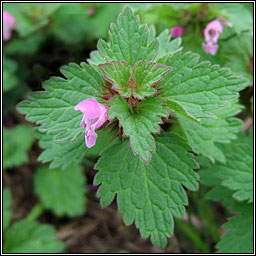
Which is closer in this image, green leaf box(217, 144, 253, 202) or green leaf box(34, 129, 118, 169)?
green leaf box(34, 129, 118, 169)

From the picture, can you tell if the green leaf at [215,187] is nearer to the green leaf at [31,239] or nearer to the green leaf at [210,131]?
the green leaf at [210,131]

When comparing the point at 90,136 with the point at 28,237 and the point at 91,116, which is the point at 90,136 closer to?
the point at 91,116

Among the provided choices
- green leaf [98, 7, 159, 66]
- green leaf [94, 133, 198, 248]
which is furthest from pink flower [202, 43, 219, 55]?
green leaf [94, 133, 198, 248]

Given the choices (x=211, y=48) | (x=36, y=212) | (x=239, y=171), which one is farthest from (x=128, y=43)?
(x=36, y=212)

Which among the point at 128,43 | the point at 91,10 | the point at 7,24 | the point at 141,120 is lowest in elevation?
the point at 141,120

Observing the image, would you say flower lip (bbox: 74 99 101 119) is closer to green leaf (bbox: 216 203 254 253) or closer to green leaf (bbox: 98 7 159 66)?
green leaf (bbox: 98 7 159 66)
